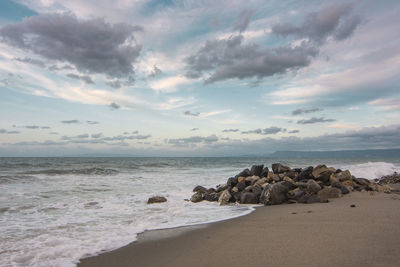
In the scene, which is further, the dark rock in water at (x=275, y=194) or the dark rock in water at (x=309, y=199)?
the dark rock in water at (x=275, y=194)

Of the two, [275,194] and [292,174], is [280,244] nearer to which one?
[275,194]

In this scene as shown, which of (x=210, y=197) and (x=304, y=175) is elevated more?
(x=304, y=175)

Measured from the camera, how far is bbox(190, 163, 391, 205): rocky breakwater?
9188 millimetres

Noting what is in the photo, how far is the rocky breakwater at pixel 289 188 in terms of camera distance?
9188mm

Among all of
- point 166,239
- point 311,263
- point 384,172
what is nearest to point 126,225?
point 166,239

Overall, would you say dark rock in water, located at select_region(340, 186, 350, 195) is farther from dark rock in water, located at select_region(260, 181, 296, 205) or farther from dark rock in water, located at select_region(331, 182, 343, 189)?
dark rock in water, located at select_region(260, 181, 296, 205)

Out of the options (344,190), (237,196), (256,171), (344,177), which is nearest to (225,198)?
(237,196)

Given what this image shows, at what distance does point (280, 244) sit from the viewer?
4332 millimetres

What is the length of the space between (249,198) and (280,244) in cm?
546

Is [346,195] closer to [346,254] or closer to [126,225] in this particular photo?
[346,254]

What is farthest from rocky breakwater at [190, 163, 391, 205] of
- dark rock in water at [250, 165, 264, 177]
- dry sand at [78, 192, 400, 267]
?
dry sand at [78, 192, 400, 267]

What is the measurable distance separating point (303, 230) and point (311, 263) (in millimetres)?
1756

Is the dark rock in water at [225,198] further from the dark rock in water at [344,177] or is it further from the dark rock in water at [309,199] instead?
the dark rock in water at [344,177]

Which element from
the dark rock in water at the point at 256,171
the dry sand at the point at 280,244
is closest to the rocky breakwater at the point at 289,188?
the dark rock in water at the point at 256,171
